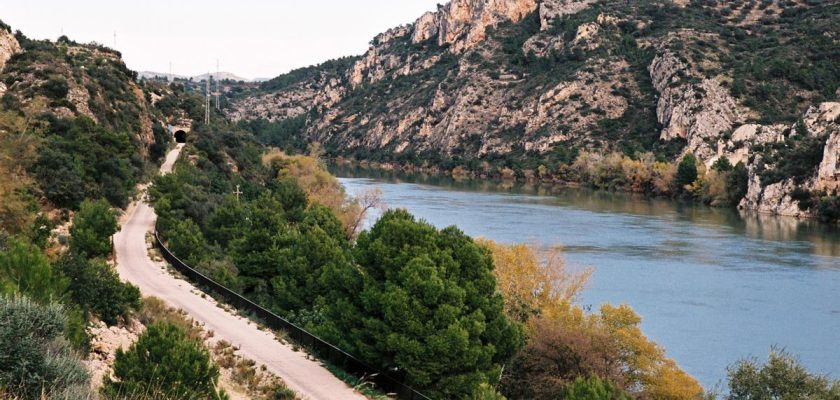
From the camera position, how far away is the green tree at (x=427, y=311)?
21.8 m

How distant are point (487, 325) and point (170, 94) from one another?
7911cm

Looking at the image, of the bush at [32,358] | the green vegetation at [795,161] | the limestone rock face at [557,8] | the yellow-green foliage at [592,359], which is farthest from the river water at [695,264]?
the limestone rock face at [557,8]

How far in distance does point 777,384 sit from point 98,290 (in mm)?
19870

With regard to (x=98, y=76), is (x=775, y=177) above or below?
below

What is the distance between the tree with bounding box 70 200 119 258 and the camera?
3247 centimetres

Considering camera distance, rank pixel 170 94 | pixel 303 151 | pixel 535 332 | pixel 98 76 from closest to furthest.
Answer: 1. pixel 535 332
2. pixel 98 76
3. pixel 170 94
4. pixel 303 151

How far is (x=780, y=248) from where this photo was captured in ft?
194

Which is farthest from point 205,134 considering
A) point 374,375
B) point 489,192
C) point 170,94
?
point 374,375

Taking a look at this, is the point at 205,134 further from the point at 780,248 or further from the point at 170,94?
the point at 780,248

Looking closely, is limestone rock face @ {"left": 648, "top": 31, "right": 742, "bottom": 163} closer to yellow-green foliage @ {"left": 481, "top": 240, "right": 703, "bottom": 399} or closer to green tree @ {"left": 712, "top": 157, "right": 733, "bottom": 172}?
green tree @ {"left": 712, "top": 157, "right": 733, "bottom": 172}


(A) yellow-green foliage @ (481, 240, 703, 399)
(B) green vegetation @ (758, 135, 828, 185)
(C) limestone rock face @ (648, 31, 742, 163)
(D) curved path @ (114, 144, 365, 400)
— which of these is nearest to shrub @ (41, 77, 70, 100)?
(D) curved path @ (114, 144, 365, 400)

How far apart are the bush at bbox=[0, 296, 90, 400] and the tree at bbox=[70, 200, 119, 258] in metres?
21.4

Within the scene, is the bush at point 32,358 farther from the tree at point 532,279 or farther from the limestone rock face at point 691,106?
the limestone rock face at point 691,106

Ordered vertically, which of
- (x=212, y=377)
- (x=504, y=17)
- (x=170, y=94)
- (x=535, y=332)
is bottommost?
(x=535, y=332)
